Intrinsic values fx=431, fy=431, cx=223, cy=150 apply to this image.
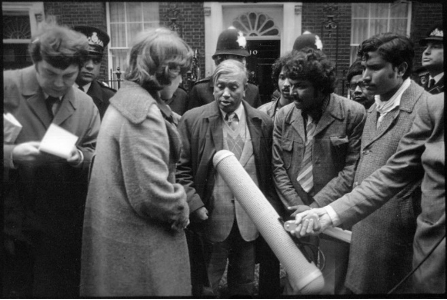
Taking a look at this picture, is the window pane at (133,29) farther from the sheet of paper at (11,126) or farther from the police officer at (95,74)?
the sheet of paper at (11,126)

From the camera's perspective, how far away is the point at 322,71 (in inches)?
101

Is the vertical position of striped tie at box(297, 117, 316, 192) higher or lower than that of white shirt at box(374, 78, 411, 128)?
lower

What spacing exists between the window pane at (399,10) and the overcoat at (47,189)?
1789mm

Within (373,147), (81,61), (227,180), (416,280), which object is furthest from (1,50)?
(416,280)

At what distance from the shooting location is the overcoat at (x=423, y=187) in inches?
87.9

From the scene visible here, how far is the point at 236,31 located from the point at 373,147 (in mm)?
1042

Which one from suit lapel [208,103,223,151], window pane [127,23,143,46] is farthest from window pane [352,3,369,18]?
window pane [127,23,143,46]

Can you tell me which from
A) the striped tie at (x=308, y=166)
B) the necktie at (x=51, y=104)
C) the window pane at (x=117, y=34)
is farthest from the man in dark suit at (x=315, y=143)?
the necktie at (x=51, y=104)

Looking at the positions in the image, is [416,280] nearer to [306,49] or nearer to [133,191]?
[306,49]

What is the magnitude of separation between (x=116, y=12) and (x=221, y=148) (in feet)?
3.23

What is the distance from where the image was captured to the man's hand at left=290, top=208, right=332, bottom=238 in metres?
2.43

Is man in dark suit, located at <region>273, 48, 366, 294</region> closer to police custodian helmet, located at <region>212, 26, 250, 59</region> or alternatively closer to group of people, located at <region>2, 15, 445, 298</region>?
group of people, located at <region>2, 15, 445, 298</region>

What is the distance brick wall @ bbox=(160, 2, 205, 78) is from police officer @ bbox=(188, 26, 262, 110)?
121 mm

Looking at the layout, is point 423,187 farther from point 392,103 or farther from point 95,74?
point 95,74
